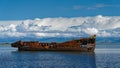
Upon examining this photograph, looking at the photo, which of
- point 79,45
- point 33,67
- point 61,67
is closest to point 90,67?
point 61,67

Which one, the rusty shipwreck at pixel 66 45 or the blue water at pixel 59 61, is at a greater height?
the rusty shipwreck at pixel 66 45

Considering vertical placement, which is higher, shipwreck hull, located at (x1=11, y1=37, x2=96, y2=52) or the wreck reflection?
shipwreck hull, located at (x1=11, y1=37, x2=96, y2=52)

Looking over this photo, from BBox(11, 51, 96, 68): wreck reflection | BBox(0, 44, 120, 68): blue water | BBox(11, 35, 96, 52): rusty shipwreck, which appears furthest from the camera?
BBox(11, 35, 96, 52): rusty shipwreck

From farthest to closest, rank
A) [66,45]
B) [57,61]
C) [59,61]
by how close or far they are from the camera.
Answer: [66,45]
[59,61]
[57,61]

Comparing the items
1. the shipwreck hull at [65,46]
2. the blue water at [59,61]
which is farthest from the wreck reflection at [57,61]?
the shipwreck hull at [65,46]

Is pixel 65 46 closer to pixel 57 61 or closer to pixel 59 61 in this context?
pixel 59 61

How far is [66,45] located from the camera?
130625mm

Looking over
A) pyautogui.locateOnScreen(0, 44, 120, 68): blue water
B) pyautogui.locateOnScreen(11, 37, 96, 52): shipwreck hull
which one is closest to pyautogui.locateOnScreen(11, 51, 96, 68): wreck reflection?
pyautogui.locateOnScreen(0, 44, 120, 68): blue water

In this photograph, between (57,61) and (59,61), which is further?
(59,61)

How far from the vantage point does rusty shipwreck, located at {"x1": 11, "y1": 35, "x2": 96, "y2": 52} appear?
128m

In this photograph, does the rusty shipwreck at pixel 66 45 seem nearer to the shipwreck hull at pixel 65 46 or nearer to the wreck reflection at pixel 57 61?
the shipwreck hull at pixel 65 46

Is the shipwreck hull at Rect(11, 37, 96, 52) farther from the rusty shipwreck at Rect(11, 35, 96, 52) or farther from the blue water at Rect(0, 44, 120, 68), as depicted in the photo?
the blue water at Rect(0, 44, 120, 68)

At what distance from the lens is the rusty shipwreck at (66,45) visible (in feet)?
420

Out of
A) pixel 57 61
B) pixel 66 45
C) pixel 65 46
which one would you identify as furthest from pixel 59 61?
pixel 65 46
